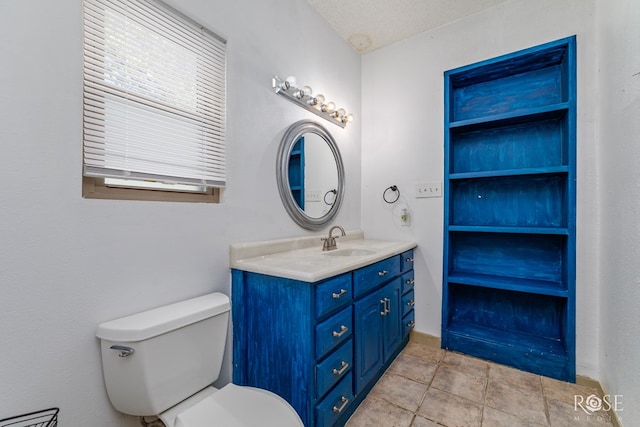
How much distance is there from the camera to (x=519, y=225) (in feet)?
6.26

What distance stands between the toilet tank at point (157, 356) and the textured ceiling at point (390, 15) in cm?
217

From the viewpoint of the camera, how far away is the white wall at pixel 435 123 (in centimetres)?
164

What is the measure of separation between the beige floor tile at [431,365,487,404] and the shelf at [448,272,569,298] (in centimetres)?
60

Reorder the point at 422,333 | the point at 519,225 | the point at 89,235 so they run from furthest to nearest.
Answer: the point at 422,333 < the point at 519,225 < the point at 89,235

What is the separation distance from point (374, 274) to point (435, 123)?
137 centimetres

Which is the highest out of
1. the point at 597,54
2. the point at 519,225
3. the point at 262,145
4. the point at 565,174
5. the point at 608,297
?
the point at 597,54

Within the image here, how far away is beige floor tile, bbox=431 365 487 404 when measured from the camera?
1550 mm

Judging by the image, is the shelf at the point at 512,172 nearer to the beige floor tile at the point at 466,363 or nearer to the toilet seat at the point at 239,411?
the beige floor tile at the point at 466,363

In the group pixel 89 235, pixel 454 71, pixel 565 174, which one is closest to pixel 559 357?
pixel 565 174

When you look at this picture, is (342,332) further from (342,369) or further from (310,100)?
(310,100)

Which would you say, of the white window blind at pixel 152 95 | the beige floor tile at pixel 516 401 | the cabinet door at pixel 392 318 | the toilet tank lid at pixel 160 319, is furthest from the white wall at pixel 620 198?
the white window blind at pixel 152 95

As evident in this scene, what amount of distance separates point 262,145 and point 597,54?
211cm

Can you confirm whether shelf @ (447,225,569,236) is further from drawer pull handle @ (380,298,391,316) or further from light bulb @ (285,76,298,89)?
light bulb @ (285,76,298,89)

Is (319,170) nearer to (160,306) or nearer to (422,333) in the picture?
(160,306)
